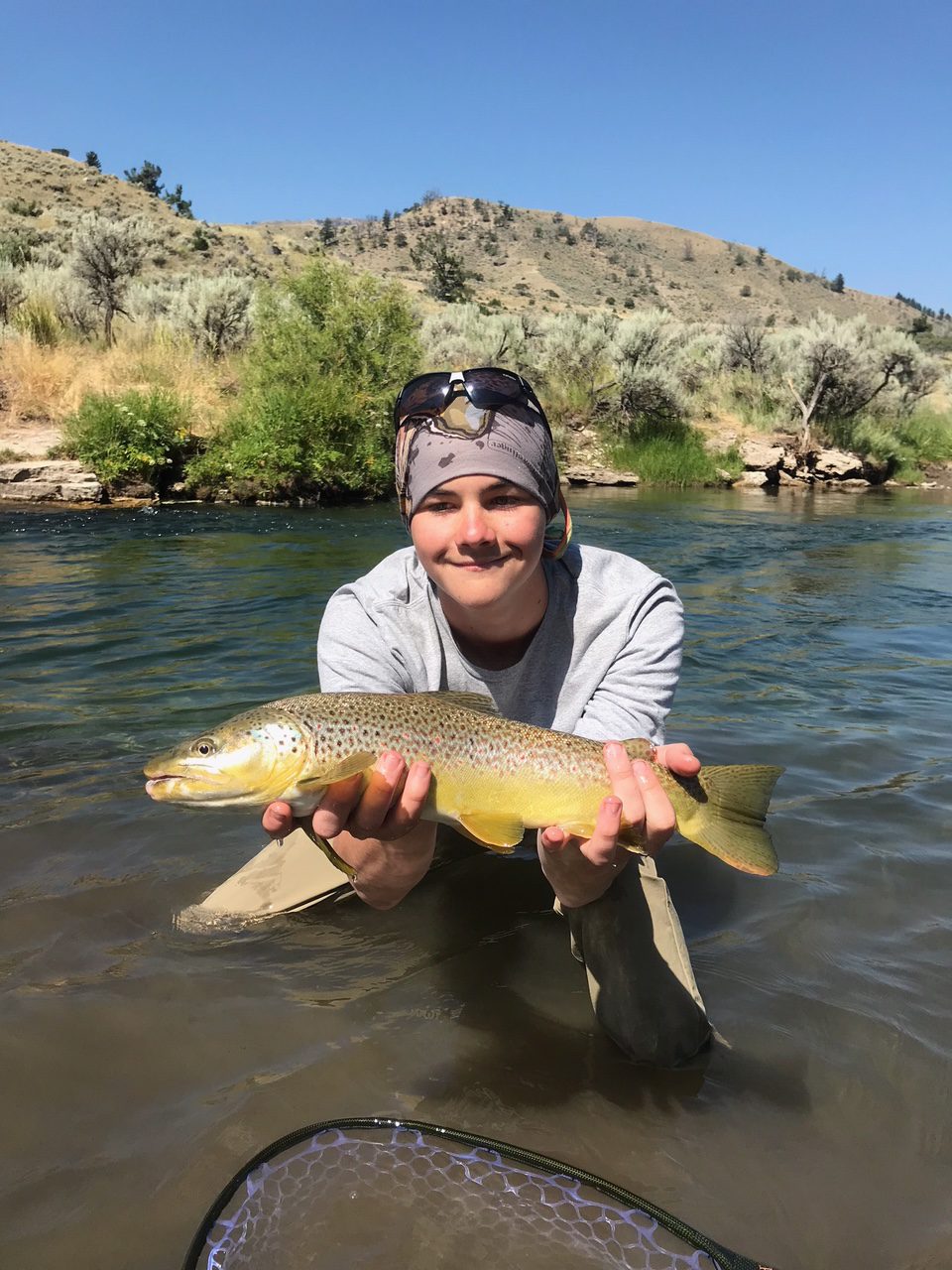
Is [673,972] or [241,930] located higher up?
[673,972]

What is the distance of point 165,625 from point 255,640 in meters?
1.23

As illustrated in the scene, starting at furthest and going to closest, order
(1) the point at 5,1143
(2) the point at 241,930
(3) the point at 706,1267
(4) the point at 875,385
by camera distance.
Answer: (4) the point at 875,385 < (2) the point at 241,930 < (1) the point at 5,1143 < (3) the point at 706,1267

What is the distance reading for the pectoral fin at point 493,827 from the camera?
8.59ft

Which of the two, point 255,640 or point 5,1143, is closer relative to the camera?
point 5,1143

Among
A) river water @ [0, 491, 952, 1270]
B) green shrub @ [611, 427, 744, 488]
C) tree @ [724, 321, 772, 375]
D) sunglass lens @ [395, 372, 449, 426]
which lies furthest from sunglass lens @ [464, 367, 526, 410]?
tree @ [724, 321, 772, 375]

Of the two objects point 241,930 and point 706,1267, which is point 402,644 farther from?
point 706,1267

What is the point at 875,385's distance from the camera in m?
35.6

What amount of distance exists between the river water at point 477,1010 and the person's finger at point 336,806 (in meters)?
0.93

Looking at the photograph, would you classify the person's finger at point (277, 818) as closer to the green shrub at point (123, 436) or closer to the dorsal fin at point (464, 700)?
the dorsal fin at point (464, 700)

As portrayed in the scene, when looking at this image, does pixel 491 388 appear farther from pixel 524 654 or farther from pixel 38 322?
pixel 38 322

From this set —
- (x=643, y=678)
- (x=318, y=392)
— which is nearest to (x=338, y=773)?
(x=643, y=678)

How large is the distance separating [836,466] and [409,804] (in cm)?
3321

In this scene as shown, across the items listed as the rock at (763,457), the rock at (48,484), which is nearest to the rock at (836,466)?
the rock at (763,457)

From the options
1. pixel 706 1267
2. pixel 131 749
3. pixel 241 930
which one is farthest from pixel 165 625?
pixel 706 1267
